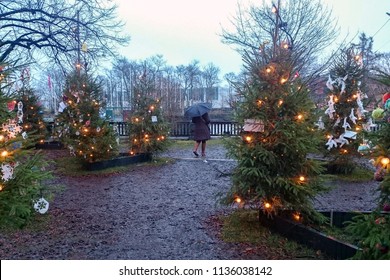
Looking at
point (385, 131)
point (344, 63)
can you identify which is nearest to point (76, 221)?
point (385, 131)

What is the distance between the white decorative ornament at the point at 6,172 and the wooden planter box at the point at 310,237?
8.75 feet

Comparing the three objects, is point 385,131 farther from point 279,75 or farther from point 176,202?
point 176,202

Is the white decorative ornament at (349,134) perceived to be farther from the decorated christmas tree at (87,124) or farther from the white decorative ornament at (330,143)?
the decorated christmas tree at (87,124)

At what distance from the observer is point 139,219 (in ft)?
13.8

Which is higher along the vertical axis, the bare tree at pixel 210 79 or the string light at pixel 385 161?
the bare tree at pixel 210 79

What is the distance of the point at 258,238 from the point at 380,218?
54.2 inches

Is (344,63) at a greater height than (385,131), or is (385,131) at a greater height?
(344,63)

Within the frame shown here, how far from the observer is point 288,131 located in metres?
3.54

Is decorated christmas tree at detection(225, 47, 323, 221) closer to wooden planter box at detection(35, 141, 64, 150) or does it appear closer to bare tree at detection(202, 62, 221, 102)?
wooden planter box at detection(35, 141, 64, 150)

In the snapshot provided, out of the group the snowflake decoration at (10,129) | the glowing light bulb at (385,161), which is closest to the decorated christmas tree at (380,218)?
the glowing light bulb at (385,161)

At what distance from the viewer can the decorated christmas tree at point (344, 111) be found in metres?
6.45

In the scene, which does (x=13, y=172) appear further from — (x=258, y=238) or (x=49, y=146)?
(x=49, y=146)

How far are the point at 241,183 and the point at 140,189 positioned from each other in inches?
108

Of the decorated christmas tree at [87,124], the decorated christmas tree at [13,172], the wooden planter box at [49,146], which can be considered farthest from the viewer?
the wooden planter box at [49,146]
